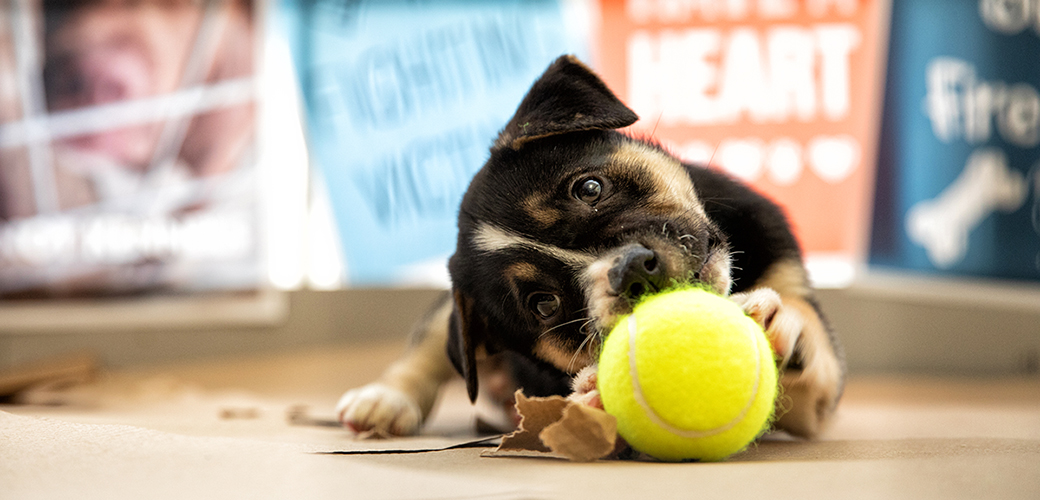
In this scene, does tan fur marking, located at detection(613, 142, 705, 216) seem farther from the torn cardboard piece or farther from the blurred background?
the blurred background

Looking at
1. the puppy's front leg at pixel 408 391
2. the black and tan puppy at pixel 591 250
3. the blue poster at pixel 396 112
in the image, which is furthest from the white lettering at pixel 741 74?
the black and tan puppy at pixel 591 250

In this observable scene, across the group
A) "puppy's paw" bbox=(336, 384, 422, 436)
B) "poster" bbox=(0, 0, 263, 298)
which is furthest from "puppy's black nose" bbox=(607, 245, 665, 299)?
"poster" bbox=(0, 0, 263, 298)

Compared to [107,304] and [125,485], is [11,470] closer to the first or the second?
[125,485]

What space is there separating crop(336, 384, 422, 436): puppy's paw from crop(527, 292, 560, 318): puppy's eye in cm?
69

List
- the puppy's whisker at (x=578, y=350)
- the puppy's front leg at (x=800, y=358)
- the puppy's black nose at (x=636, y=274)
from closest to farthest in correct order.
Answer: the puppy's black nose at (x=636, y=274) → the puppy's front leg at (x=800, y=358) → the puppy's whisker at (x=578, y=350)

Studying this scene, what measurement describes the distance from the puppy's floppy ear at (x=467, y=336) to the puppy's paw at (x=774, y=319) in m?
0.71

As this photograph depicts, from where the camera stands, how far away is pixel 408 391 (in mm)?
2635

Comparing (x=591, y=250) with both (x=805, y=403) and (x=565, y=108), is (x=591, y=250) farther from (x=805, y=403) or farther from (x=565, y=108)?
(x=805, y=403)

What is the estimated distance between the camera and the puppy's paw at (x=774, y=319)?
170 cm

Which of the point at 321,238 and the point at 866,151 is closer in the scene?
the point at 866,151

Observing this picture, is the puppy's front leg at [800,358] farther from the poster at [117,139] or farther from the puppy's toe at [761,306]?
the poster at [117,139]

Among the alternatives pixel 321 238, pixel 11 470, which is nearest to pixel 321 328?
pixel 321 238

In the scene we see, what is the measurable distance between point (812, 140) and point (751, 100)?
0.48 meters

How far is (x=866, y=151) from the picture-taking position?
516 cm
